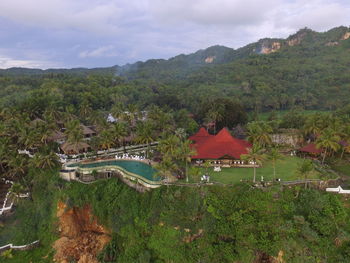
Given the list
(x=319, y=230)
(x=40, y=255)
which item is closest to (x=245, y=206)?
(x=319, y=230)

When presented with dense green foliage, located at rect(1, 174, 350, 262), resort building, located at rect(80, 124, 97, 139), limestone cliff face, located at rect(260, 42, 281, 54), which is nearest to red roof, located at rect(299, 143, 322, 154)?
dense green foliage, located at rect(1, 174, 350, 262)

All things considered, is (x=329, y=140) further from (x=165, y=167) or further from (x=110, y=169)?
(x=110, y=169)

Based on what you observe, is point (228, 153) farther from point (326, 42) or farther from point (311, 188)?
point (326, 42)

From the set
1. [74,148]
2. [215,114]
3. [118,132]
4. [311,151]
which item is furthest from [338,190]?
[74,148]

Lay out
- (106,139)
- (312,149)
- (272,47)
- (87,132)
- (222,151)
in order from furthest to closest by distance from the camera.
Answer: (272,47) < (87,132) < (106,139) < (312,149) < (222,151)

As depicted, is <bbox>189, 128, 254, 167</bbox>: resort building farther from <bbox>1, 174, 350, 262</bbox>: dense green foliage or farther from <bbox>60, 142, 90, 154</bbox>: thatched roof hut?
<bbox>60, 142, 90, 154</bbox>: thatched roof hut
